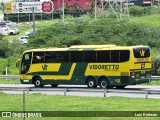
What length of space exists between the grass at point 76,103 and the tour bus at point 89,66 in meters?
6.12

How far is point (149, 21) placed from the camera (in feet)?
245

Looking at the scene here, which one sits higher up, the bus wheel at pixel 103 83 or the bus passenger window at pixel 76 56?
the bus passenger window at pixel 76 56

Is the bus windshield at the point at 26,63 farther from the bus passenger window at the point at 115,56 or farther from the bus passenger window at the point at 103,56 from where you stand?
the bus passenger window at the point at 115,56

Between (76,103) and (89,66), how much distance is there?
10.2 metres

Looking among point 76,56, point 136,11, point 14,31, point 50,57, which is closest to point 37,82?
point 50,57

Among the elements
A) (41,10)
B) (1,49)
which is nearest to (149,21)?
(41,10)

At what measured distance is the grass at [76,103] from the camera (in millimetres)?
21734

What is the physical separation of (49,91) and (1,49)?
28.0 meters

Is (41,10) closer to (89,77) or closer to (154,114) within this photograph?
(89,77)

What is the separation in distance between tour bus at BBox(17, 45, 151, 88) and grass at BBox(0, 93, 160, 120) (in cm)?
612

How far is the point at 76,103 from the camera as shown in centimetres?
2416

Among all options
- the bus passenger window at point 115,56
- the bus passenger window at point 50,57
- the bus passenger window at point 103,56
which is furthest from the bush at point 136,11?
the bus passenger window at point 115,56

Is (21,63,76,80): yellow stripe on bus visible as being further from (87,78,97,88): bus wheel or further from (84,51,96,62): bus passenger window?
(87,78,97,88): bus wheel

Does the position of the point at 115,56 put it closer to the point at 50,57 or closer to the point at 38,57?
the point at 50,57
